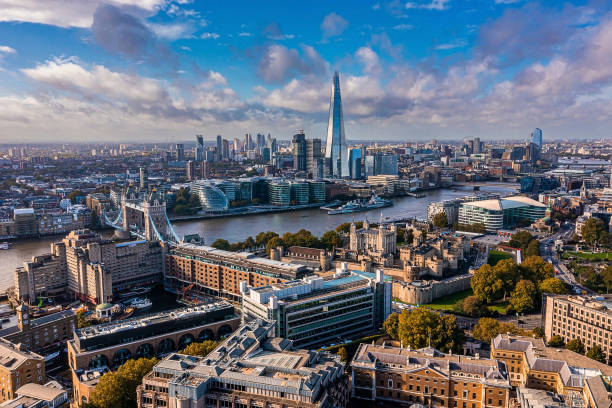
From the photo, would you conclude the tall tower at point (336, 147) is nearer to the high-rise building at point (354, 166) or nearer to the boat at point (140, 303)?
the high-rise building at point (354, 166)

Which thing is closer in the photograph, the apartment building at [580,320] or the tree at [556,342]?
the apartment building at [580,320]

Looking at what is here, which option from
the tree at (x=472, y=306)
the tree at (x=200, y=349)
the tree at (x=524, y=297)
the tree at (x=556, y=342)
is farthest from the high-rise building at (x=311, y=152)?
the tree at (x=200, y=349)

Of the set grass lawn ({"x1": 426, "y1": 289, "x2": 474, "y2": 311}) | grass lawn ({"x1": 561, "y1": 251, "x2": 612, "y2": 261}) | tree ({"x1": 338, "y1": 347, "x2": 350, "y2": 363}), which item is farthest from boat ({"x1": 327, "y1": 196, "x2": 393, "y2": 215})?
tree ({"x1": 338, "y1": 347, "x2": 350, "y2": 363})

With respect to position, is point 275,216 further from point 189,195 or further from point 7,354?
point 7,354

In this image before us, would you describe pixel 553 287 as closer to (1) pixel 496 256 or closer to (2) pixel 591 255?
(1) pixel 496 256

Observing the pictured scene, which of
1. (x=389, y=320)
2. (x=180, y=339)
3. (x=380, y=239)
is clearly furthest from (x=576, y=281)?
(x=180, y=339)

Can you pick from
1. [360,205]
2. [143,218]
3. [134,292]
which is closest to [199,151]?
[360,205]
